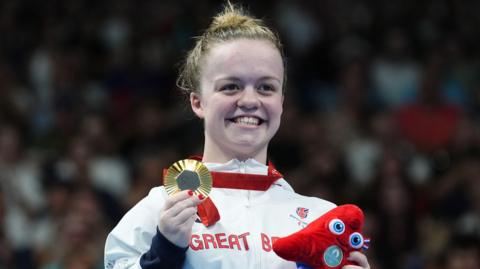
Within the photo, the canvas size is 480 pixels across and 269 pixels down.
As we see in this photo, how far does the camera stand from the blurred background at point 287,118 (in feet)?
22.6

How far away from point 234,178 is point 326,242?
41 cm

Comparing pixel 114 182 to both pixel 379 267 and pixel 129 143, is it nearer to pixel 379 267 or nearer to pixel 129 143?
pixel 129 143

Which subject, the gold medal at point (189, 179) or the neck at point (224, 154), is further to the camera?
the neck at point (224, 154)

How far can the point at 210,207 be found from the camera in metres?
3.16

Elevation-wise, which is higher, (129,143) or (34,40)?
(34,40)

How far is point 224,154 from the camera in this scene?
131 inches

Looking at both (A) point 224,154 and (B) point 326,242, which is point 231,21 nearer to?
(A) point 224,154

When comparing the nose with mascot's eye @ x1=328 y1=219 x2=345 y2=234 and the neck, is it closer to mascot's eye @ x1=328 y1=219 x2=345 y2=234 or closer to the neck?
the neck

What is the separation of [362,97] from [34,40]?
291 cm

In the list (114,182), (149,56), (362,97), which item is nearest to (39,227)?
(114,182)

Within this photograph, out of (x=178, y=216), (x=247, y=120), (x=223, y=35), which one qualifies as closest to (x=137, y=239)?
(x=178, y=216)

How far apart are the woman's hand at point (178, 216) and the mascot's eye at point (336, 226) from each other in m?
0.40

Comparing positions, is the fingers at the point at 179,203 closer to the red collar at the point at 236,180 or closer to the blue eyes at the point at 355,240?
the red collar at the point at 236,180

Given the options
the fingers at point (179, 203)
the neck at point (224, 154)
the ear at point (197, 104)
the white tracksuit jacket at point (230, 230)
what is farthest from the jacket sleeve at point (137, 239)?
the ear at point (197, 104)
